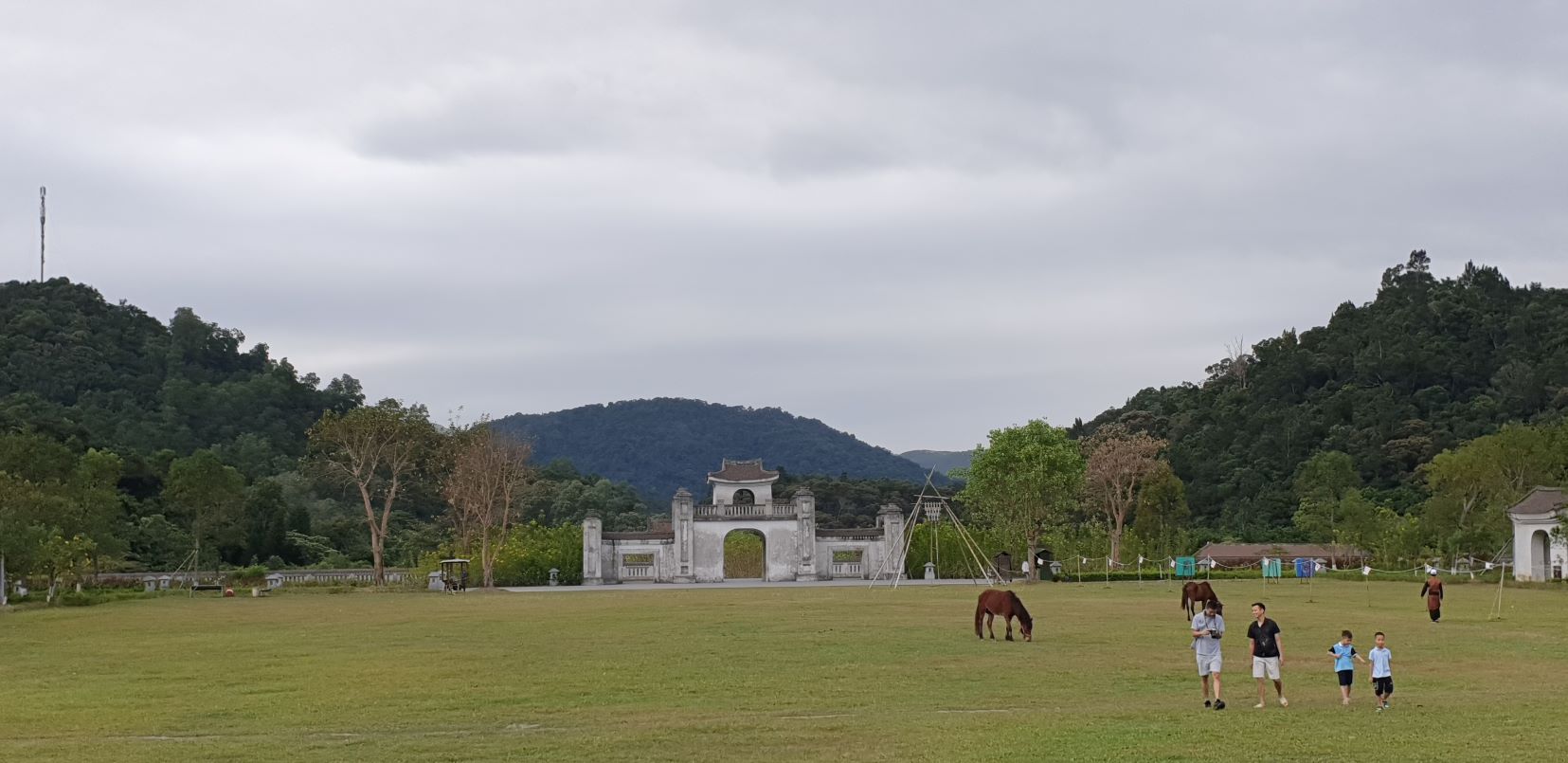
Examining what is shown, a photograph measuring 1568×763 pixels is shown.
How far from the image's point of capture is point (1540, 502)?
63.8 m

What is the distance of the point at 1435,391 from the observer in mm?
102000

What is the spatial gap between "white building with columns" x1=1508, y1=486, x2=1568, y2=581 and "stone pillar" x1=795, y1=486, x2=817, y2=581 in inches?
1310

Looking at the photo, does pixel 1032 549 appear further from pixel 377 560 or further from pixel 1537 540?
pixel 377 560

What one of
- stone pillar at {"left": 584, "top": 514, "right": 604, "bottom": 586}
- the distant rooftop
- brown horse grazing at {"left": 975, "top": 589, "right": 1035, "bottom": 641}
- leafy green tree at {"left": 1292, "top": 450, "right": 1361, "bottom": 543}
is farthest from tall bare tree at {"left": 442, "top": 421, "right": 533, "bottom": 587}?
leafy green tree at {"left": 1292, "top": 450, "right": 1361, "bottom": 543}

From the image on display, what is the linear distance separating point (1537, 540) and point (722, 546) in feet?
128

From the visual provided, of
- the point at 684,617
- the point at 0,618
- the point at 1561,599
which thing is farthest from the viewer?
the point at 1561,599

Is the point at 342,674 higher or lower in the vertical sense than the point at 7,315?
lower

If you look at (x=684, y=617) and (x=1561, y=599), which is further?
(x=1561, y=599)

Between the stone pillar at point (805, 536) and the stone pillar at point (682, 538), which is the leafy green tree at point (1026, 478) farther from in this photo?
the stone pillar at point (682, 538)

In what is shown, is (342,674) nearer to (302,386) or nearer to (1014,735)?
(1014,735)

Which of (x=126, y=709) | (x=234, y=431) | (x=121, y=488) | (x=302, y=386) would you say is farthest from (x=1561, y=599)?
(x=302, y=386)

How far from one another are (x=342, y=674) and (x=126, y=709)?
4644 mm

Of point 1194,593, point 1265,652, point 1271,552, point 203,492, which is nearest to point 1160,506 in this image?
point 1271,552

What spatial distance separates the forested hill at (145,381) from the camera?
100250 millimetres
